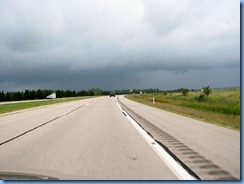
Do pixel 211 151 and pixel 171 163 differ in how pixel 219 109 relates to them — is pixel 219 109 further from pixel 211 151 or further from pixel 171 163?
pixel 171 163

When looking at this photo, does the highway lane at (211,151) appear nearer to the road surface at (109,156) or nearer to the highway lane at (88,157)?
the road surface at (109,156)

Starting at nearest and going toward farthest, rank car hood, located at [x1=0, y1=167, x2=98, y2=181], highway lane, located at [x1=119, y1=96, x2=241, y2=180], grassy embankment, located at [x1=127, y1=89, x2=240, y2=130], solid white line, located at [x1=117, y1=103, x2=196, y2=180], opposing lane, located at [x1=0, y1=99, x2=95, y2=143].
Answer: car hood, located at [x1=0, y1=167, x2=98, y2=181] → solid white line, located at [x1=117, y1=103, x2=196, y2=180] → highway lane, located at [x1=119, y1=96, x2=241, y2=180] → grassy embankment, located at [x1=127, y1=89, x2=240, y2=130] → opposing lane, located at [x1=0, y1=99, x2=95, y2=143]

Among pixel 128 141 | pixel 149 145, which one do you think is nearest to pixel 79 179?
pixel 149 145

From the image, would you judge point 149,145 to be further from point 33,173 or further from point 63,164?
point 33,173

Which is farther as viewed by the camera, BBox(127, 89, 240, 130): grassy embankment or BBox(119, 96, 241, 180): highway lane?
BBox(127, 89, 240, 130): grassy embankment

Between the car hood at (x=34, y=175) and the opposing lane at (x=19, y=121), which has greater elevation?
the car hood at (x=34, y=175)

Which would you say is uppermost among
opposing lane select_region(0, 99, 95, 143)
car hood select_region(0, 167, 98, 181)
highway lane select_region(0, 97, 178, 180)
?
car hood select_region(0, 167, 98, 181)

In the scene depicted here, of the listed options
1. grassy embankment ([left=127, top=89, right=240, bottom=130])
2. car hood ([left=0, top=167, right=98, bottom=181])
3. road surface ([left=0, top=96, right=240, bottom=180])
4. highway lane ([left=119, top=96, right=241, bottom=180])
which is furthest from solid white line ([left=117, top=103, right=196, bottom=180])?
grassy embankment ([left=127, top=89, right=240, bottom=130])

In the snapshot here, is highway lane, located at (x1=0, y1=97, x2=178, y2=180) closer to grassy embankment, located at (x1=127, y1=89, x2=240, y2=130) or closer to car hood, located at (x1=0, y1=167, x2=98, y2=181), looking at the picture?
car hood, located at (x1=0, y1=167, x2=98, y2=181)

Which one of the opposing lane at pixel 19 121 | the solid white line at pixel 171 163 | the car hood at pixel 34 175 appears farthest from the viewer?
the opposing lane at pixel 19 121

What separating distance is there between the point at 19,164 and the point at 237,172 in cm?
428

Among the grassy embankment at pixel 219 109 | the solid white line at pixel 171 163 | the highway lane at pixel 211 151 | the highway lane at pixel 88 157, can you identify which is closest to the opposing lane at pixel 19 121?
Result: the highway lane at pixel 88 157

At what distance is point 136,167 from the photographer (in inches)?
259

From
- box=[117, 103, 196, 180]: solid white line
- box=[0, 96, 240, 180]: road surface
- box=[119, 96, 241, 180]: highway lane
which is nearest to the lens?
box=[117, 103, 196, 180]: solid white line
